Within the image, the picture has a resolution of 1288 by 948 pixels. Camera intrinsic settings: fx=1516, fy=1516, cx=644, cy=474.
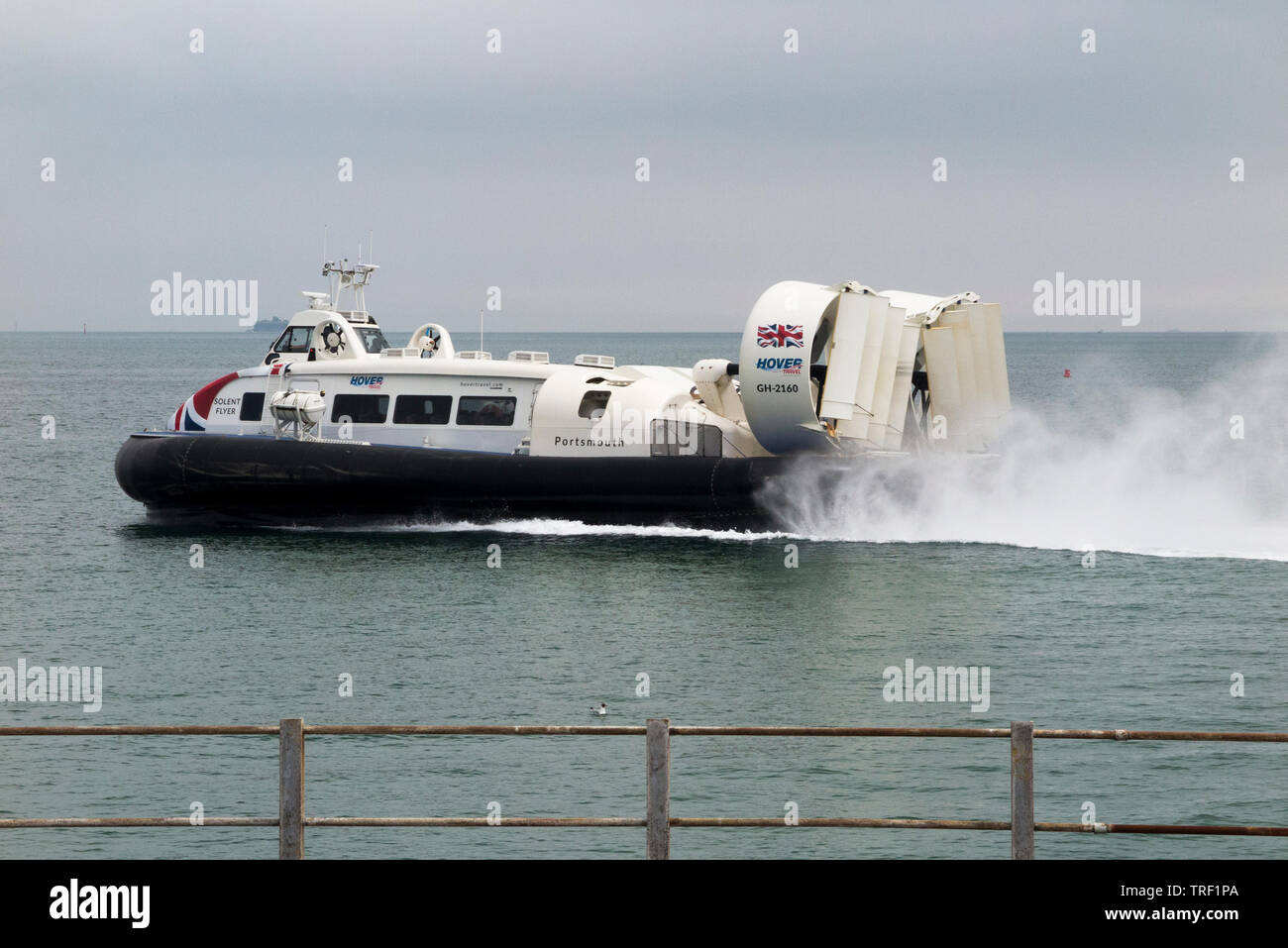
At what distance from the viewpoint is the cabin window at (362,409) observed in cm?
3272

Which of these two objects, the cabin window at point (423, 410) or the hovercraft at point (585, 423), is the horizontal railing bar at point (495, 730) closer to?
the hovercraft at point (585, 423)

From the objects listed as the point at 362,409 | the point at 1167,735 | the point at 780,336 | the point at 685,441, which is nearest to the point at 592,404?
the point at 685,441

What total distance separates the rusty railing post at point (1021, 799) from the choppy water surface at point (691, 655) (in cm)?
592

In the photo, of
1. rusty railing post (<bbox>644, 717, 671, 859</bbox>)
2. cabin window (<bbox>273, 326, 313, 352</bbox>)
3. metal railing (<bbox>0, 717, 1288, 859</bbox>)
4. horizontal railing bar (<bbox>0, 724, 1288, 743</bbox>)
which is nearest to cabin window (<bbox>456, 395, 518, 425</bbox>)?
cabin window (<bbox>273, 326, 313, 352</bbox>)

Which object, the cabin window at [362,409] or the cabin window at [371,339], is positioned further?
the cabin window at [371,339]

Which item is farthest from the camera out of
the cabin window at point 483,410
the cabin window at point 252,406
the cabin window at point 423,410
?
the cabin window at point 252,406

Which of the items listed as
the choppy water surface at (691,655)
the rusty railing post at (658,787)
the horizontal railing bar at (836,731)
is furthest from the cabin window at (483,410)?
the horizontal railing bar at (836,731)

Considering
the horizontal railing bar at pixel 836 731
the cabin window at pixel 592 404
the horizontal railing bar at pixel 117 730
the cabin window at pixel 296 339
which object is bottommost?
the horizontal railing bar at pixel 836 731

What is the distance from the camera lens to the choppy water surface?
51.8 feet

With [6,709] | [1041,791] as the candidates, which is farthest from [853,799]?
[6,709]

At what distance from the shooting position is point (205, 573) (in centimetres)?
2961

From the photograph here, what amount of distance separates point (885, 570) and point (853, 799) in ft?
43.2

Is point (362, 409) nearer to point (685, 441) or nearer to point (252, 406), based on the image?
point (252, 406)

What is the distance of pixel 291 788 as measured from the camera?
8.80 meters
